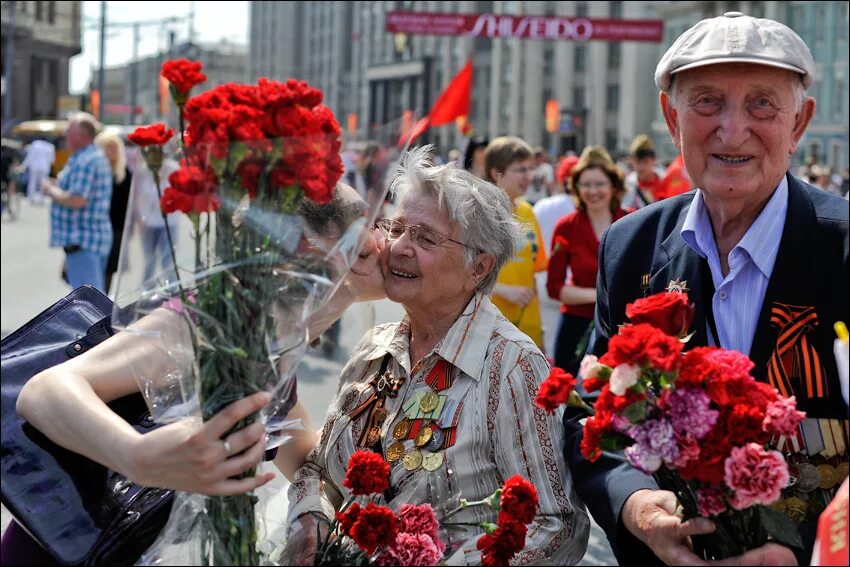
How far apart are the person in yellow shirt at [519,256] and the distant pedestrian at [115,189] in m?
3.89

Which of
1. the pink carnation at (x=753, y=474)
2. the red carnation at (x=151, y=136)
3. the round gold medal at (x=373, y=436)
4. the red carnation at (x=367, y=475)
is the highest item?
the red carnation at (x=151, y=136)

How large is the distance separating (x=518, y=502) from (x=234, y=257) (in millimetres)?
776

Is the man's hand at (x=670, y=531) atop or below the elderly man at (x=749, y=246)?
below

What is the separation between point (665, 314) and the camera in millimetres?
2070

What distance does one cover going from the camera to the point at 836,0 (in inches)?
1388

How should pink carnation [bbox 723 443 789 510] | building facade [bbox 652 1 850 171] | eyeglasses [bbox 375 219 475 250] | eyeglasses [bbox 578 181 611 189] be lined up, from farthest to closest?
building facade [bbox 652 1 850 171], eyeglasses [bbox 578 181 611 189], eyeglasses [bbox 375 219 475 250], pink carnation [bbox 723 443 789 510]

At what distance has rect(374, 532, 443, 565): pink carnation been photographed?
226 centimetres

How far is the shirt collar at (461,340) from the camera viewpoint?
2809mm

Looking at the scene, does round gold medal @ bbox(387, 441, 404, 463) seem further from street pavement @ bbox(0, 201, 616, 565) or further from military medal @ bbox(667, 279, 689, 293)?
military medal @ bbox(667, 279, 689, 293)

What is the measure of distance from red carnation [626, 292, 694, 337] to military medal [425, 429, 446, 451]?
0.76m

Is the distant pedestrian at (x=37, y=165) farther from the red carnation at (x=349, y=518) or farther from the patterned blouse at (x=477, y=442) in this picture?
the red carnation at (x=349, y=518)

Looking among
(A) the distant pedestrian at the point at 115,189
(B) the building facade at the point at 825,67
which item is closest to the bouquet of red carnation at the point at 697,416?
(A) the distant pedestrian at the point at 115,189

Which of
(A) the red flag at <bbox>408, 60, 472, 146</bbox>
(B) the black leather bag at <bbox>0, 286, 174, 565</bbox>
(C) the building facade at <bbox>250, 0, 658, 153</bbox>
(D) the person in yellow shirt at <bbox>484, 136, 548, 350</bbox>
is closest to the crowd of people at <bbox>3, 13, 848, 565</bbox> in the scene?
(B) the black leather bag at <bbox>0, 286, 174, 565</bbox>

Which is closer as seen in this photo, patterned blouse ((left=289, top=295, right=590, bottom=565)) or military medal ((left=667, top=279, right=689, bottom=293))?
military medal ((left=667, top=279, right=689, bottom=293))
